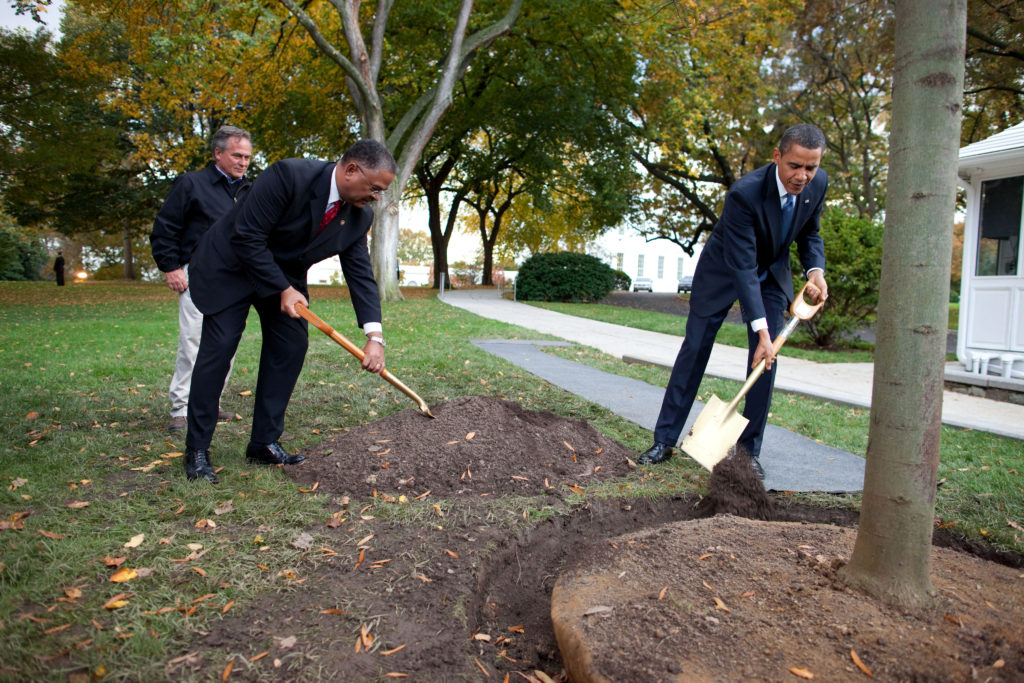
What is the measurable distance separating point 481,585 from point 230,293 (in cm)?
202

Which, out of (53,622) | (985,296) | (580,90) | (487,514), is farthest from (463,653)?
(580,90)

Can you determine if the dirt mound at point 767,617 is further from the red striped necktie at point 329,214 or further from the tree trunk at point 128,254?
the tree trunk at point 128,254

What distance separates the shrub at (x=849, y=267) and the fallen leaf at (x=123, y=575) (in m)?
9.66

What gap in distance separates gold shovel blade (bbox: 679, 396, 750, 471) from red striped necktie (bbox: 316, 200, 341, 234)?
217 centimetres

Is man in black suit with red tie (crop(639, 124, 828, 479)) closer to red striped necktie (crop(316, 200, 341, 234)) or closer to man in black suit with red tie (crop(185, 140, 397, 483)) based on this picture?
man in black suit with red tie (crop(185, 140, 397, 483))

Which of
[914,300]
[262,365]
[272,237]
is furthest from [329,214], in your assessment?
[914,300]

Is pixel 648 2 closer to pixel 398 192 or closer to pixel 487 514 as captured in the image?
pixel 398 192

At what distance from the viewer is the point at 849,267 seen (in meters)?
10.2

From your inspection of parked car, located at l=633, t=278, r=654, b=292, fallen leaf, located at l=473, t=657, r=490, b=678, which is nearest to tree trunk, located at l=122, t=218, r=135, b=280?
parked car, located at l=633, t=278, r=654, b=292

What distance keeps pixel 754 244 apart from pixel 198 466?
3139 mm

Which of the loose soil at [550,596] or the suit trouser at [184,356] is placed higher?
the suit trouser at [184,356]

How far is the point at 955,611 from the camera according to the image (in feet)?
6.60

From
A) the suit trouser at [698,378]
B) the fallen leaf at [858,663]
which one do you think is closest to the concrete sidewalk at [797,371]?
the suit trouser at [698,378]

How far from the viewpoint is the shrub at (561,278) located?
2200cm
